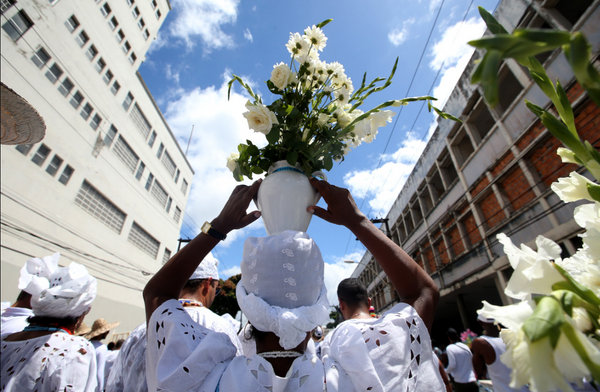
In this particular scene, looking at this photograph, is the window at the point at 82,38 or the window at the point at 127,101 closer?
the window at the point at 82,38

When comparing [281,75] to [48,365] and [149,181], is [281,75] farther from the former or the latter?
[149,181]

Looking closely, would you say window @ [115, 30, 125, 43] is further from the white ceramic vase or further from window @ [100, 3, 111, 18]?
the white ceramic vase

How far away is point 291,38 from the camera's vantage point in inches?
67.9

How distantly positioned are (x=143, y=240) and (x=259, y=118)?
1718cm

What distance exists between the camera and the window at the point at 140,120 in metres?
16.2

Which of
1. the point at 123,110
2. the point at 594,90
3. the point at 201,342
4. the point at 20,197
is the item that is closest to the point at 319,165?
the point at 201,342

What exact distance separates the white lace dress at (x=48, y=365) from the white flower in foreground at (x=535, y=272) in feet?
9.40

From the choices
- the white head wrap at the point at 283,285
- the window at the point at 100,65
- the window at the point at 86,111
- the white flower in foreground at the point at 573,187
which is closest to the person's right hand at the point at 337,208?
the white head wrap at the point at 283,285

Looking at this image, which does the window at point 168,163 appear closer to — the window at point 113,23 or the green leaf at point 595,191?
the window at point 113,23

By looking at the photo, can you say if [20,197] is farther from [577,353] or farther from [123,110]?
[577,353]

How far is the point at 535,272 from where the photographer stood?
1.52 ft

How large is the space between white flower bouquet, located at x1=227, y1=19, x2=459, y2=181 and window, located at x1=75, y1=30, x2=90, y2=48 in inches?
616

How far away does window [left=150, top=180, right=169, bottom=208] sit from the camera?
57.9 feet

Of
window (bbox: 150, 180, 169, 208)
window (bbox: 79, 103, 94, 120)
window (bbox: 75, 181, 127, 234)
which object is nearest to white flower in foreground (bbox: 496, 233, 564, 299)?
window (bbox: 75, 181, 127, 234)
